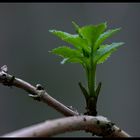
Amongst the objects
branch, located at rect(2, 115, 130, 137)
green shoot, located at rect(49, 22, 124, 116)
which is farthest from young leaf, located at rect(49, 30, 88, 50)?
branch, located at rect(2, 115, 130, 137)

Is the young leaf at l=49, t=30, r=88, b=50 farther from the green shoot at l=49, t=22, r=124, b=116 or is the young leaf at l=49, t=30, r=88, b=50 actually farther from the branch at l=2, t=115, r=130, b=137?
the branch at l=2, t=115, r=130, b=137

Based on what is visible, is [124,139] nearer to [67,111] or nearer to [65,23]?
[67,111]

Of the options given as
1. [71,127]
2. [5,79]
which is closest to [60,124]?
[71,127]

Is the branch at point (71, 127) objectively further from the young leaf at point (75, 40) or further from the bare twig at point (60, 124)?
the young leaf at point (75, 40)

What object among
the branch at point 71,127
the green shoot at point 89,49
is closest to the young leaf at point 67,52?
the green shoot at point 89,49

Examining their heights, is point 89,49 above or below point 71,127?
above

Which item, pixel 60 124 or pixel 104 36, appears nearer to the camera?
pixel 60 124

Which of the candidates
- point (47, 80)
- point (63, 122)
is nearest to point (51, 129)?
point (63, 122)

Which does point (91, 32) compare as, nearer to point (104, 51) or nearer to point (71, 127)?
point (104, 51)
